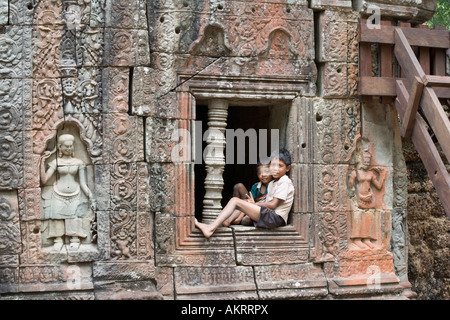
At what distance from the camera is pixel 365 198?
20.5ft

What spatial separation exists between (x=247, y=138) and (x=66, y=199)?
9.31 feet

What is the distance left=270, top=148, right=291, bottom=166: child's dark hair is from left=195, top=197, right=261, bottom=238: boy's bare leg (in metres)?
0.52

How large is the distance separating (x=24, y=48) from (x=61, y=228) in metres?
1.58

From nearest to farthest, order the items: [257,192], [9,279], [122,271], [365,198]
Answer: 1. [9,279]
2. [122,271]
3. [365,198]
4. [257,192]

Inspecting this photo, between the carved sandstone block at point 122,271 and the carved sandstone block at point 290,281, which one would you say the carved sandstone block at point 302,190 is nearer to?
the carved sandstone block at point 290,281

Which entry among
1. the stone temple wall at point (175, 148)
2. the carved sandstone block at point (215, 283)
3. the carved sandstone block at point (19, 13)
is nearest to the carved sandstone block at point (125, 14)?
the stone temple wall at point (175, 148)

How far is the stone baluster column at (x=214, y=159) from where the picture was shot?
602 cm

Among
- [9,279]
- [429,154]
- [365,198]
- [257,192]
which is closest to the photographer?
[9,279]

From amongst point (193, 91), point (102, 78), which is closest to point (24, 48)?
point (102, 78)

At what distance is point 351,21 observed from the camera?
20.4 feet

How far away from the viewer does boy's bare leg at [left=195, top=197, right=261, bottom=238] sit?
5816 mm

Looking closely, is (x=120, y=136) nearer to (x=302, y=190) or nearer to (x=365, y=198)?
(x=302, y=190)

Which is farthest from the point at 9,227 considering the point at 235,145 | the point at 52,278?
the point at 235,145

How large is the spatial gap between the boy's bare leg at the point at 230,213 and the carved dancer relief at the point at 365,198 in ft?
3.31
